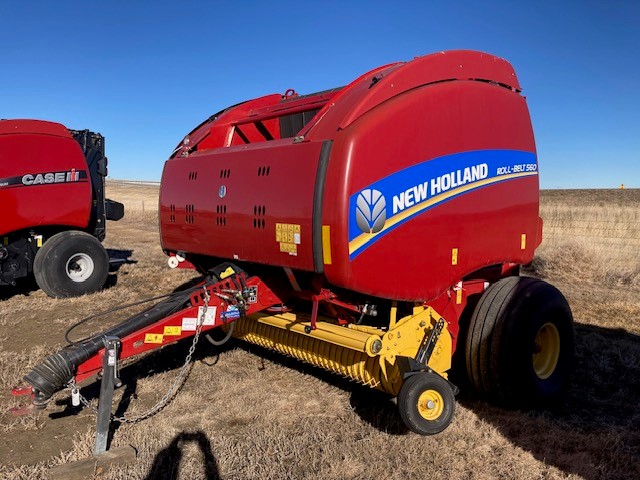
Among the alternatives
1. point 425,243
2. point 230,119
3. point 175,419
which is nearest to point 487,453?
point 425,243

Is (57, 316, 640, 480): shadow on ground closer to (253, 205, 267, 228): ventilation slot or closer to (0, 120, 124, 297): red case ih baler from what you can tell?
(253, 205, 267, 228): ventilation slot

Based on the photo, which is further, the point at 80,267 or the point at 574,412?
the point at 80,267

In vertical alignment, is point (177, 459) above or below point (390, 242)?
below

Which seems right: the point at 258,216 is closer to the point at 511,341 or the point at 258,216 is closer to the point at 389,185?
the point at 389,185

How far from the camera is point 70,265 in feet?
27.9

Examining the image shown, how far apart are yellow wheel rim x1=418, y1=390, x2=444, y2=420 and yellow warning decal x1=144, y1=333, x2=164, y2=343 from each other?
178 centimetres

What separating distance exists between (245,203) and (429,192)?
4.42ft

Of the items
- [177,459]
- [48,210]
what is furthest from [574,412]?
[48,210]

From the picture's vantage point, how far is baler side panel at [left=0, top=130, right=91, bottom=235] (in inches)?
309

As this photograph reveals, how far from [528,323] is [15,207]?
22.8 ft

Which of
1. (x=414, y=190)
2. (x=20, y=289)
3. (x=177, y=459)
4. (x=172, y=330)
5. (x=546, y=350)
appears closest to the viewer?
(x=177, y=459)

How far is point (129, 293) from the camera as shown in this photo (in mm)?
8719


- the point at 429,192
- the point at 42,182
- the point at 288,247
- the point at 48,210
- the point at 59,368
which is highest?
the point at 42,182

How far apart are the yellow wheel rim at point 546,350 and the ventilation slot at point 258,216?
7.79ft
